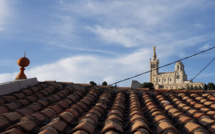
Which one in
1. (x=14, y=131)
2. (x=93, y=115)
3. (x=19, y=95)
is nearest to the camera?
(x=14, y=131)

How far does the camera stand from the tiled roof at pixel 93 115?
3.14m

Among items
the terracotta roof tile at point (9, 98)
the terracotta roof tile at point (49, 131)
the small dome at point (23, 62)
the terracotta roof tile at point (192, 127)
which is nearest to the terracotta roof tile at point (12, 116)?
the terracotta roof tile at point (49, 131)

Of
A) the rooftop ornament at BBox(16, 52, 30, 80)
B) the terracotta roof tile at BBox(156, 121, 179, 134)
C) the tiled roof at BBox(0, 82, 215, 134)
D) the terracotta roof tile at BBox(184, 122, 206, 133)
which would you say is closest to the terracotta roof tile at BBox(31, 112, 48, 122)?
the tiled roof at BBox(0, 82, 215, 134)

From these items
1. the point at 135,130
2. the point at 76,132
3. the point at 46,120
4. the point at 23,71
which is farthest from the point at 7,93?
the point at 135,130

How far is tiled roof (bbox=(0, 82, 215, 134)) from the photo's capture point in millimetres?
3145

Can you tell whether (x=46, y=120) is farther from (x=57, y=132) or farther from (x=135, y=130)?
(x=135, y=130)

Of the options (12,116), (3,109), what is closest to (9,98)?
(3,109)

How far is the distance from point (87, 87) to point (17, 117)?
10.0ft

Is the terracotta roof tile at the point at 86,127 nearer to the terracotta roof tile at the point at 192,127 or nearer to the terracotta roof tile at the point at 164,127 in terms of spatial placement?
the terracotta roof tile at the point at 164,127

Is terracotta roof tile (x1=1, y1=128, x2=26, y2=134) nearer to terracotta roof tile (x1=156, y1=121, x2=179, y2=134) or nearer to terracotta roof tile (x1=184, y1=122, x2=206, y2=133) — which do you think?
terracotta roof tile (x1=156, y1=121, x2=179, y2=134)

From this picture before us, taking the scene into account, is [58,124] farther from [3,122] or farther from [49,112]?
[3,122]

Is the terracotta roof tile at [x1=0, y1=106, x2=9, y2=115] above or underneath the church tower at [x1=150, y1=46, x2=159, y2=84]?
underneath

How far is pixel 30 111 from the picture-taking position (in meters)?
4.14

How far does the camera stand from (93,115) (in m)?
3.90
